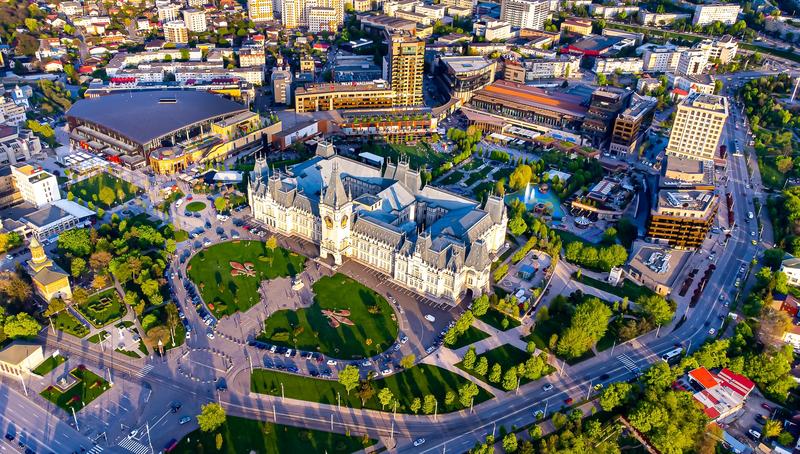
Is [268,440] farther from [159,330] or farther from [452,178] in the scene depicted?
[452,178]

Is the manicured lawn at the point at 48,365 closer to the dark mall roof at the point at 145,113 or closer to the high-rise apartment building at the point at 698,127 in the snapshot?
the dark mall roof at the point at 145,113

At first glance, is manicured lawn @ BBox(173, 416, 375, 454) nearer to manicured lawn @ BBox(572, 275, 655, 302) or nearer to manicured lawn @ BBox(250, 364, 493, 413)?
manicured lawn @ BBox(250, 364, 493, 413)

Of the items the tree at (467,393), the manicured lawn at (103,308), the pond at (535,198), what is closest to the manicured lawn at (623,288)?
the pond at (535,198)

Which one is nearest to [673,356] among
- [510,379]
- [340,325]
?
[510,379]

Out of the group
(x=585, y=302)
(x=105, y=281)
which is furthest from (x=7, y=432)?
(x=585, y=302)

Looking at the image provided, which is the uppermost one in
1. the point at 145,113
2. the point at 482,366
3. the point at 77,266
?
the point at 145,113

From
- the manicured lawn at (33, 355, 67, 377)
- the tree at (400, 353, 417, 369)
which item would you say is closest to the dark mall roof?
the manicured lawn at (33, 355, 67, 377)

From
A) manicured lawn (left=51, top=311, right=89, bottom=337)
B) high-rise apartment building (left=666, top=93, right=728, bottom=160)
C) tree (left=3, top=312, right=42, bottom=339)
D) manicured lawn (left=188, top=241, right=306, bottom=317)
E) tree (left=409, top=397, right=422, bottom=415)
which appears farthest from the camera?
high-rise apartment building (left=666, top=93, right=728, bottom=160)
